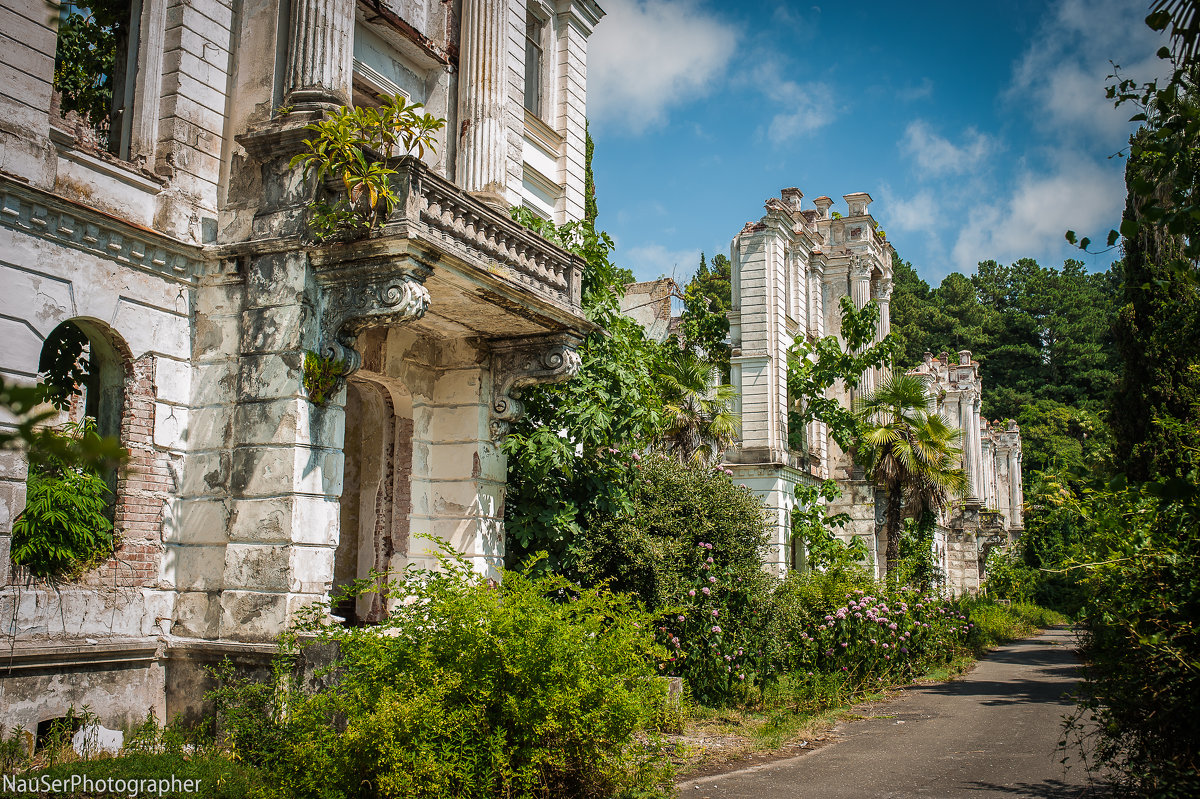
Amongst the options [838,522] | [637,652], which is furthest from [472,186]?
[838,522]

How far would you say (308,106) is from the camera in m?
8.86

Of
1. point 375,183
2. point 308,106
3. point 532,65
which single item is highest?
point 532,65

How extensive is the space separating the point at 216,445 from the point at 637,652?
4.48 m

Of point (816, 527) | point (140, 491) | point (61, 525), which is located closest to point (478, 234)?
→ point (140, 491)

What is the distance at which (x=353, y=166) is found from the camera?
852 centimetres

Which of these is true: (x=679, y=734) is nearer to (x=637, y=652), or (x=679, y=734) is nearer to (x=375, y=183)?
(x=637, y=652)

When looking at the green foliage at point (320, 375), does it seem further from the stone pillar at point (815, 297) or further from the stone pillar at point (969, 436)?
the stone pillar at point (969, 436)

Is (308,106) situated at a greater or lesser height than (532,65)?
lesser

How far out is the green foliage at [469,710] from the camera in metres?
6.32

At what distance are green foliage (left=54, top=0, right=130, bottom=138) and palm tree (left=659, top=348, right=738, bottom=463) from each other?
13131 mm

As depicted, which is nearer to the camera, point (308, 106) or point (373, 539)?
point (308, 106)

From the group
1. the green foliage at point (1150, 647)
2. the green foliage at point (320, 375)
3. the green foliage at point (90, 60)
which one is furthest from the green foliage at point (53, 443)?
the green foliage at point (90, 60)

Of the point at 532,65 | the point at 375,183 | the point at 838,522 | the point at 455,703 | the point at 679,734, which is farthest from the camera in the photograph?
the point at 838,522

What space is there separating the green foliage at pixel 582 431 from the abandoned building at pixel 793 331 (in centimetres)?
813
